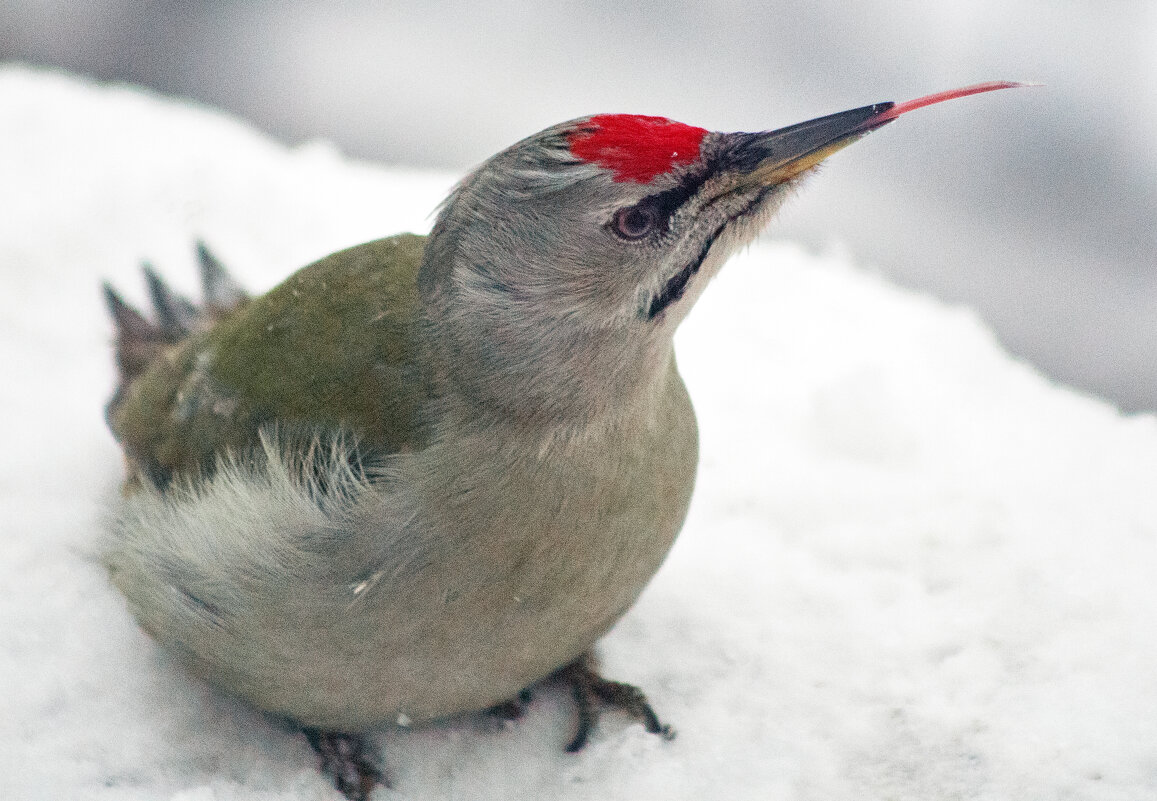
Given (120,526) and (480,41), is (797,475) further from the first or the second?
(480,41)

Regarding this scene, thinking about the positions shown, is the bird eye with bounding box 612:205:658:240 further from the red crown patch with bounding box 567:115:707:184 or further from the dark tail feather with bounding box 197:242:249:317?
the dark tail feather with bounding box 197:242:249:317

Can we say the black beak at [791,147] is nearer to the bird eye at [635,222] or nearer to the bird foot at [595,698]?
the bird eye at [635,222]

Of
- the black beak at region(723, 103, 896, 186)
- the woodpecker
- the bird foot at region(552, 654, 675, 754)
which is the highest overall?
the black beak at region(723, 103, 896, 186)

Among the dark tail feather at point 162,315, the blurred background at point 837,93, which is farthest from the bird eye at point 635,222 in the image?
the blurred background at point 837,93

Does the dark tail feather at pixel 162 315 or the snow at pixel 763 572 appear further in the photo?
the dark tail feather at pixel 162 315

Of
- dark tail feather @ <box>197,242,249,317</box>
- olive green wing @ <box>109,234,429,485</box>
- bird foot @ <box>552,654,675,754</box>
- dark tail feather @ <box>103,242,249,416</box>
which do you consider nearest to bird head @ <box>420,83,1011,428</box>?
olive green wing @ <box>109,234,429,485</box>

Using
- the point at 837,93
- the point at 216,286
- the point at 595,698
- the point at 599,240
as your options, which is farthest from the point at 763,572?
the point at 837,93
